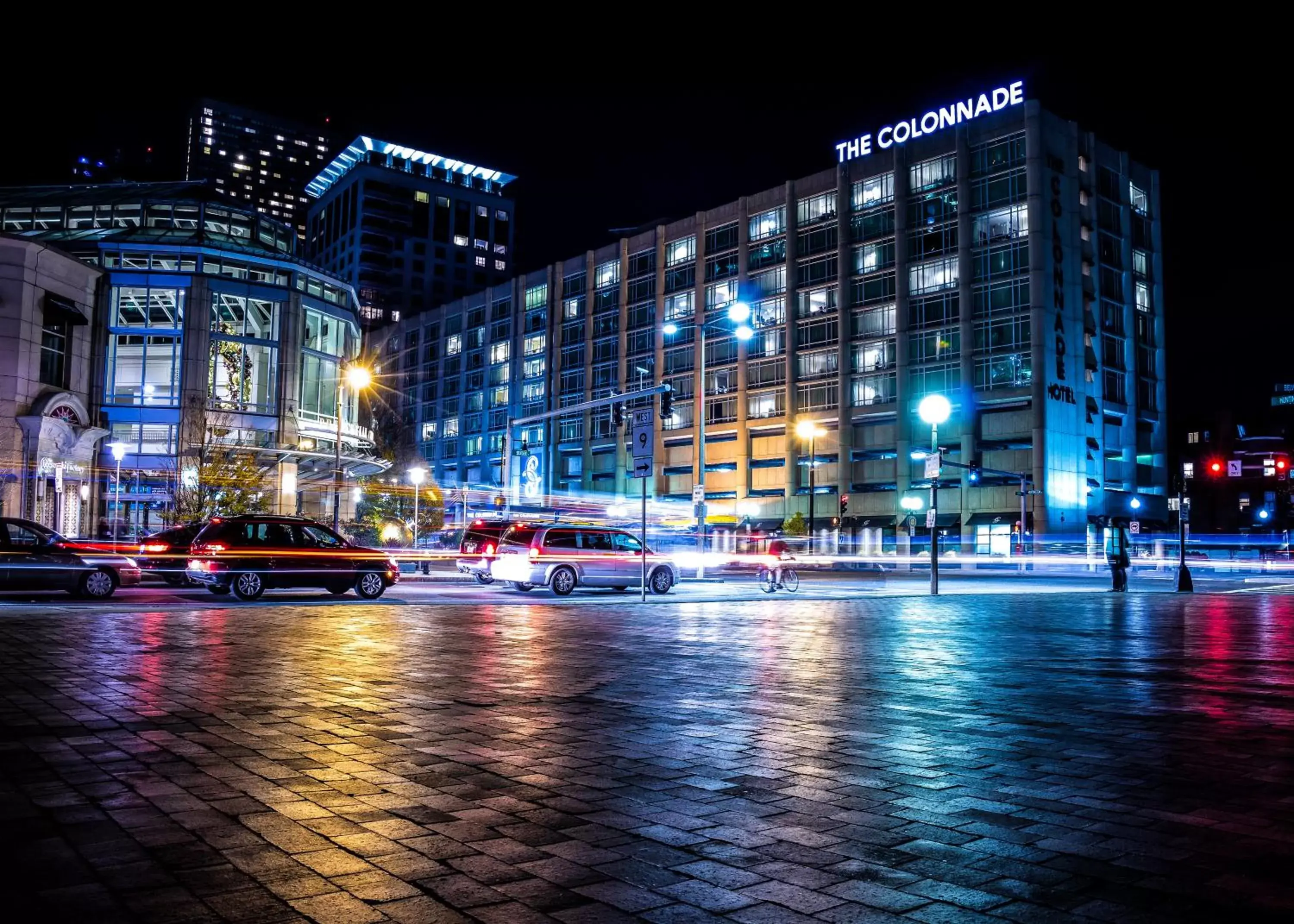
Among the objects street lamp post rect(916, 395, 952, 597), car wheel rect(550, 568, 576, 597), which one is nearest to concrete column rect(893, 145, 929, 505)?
street lamp post rect(916, 395, 952, 597)

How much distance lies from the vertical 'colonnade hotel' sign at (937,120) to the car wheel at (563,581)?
196ft

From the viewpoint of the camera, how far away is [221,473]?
42.3 meters

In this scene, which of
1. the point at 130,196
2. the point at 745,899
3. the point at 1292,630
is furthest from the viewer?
the point at 130,196

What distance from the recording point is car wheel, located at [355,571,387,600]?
75.7 ft

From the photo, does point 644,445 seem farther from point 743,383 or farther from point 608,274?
point 608,274

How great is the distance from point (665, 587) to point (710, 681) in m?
17.4

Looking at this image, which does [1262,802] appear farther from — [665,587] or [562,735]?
[665,587]

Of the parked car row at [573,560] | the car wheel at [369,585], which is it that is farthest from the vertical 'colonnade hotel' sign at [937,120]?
the car wheel at [369,585]

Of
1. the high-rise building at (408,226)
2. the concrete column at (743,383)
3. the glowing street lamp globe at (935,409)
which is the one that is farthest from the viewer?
the high-rise building at (408,226)

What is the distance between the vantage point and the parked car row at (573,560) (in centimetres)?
2525

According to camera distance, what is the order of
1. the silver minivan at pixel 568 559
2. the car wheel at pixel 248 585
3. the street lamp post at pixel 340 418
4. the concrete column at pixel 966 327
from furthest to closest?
the concrete column at pixel 966 327 < the street lamp post at pixel 340 418 < the silver minivan at pixel 568 559 < the car wheel at pixel 248 585

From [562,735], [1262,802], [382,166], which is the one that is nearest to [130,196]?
[562,735]

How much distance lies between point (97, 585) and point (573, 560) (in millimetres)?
10567

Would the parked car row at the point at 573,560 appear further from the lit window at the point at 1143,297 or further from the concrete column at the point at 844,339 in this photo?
the lit window at the point at 1143,297
